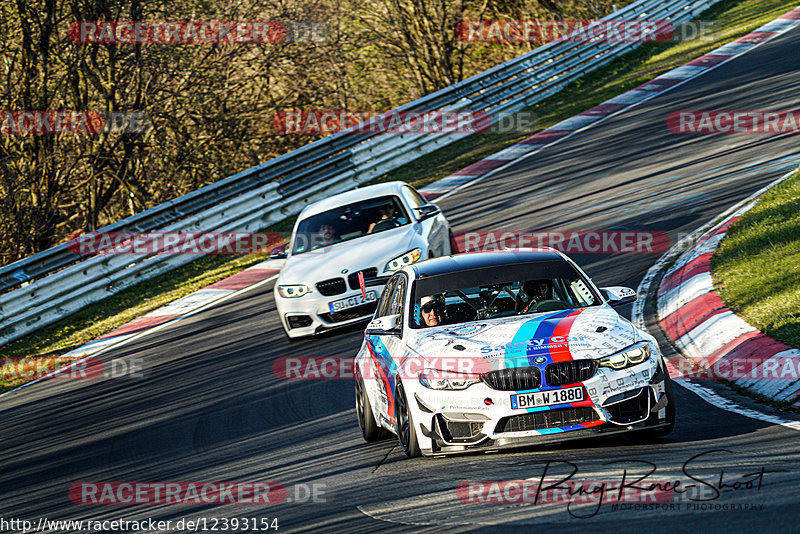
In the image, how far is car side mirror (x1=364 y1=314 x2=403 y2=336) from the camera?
7.35 m

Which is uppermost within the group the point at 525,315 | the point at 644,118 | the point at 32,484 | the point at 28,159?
the point at 28,159

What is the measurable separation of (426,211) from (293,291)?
6.48 feet

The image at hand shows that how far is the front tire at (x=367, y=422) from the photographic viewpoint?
7605 millimetres

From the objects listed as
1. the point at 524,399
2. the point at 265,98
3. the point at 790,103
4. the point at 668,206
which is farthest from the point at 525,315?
the point at 265,98

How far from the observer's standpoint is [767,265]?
9.73 m

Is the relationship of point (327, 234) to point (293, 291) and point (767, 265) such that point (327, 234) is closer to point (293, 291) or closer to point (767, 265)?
point (293, 291)

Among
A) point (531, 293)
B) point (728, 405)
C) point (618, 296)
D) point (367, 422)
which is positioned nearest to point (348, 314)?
point (367, 422)

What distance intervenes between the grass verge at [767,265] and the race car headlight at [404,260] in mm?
3404

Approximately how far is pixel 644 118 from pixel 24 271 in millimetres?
11493

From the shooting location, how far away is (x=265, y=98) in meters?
25.2

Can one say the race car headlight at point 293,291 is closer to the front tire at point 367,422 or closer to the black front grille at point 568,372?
the front tire at point 367,422

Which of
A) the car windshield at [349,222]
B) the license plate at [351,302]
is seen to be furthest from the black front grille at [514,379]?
the car windshield at [349,222]

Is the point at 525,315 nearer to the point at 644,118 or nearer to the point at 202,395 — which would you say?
the point at 202,395

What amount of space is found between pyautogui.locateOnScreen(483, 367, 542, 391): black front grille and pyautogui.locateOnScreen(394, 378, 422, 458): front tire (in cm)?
64
